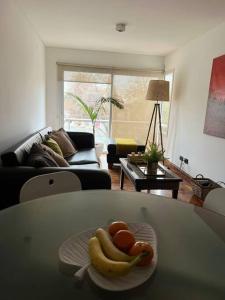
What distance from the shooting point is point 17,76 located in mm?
2957

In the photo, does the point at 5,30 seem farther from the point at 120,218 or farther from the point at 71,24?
the point at 120,218

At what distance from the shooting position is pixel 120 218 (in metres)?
1.12

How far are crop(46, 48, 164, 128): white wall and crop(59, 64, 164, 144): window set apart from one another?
128 mm

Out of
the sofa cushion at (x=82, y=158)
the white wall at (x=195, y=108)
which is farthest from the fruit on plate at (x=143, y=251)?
the white wall at (x=195, y=108)

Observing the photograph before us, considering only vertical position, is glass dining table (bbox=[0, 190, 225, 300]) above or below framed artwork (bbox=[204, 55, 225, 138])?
below

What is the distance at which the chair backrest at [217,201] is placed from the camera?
1.26m

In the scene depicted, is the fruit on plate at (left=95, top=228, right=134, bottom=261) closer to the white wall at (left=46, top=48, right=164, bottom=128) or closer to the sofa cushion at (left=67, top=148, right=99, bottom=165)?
the sofa cushion at (left=67, top=148, right=99, bottom=165)

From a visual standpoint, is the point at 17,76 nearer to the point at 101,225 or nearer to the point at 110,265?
the point at 101,225

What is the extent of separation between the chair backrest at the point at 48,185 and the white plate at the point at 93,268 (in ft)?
1.96

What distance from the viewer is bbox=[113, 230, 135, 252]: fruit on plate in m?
0.78

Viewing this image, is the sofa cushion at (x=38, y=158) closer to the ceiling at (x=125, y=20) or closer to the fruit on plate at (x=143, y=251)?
the fruit on plate at (x=143, y=251)

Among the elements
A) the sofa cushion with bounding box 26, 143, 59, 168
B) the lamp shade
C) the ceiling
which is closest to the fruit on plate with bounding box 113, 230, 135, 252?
the sofa cushion with bounding box 26, 143, 59, 168

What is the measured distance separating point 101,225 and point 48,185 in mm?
568

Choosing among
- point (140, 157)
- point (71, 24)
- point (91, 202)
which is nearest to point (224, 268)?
point (91, 202)
